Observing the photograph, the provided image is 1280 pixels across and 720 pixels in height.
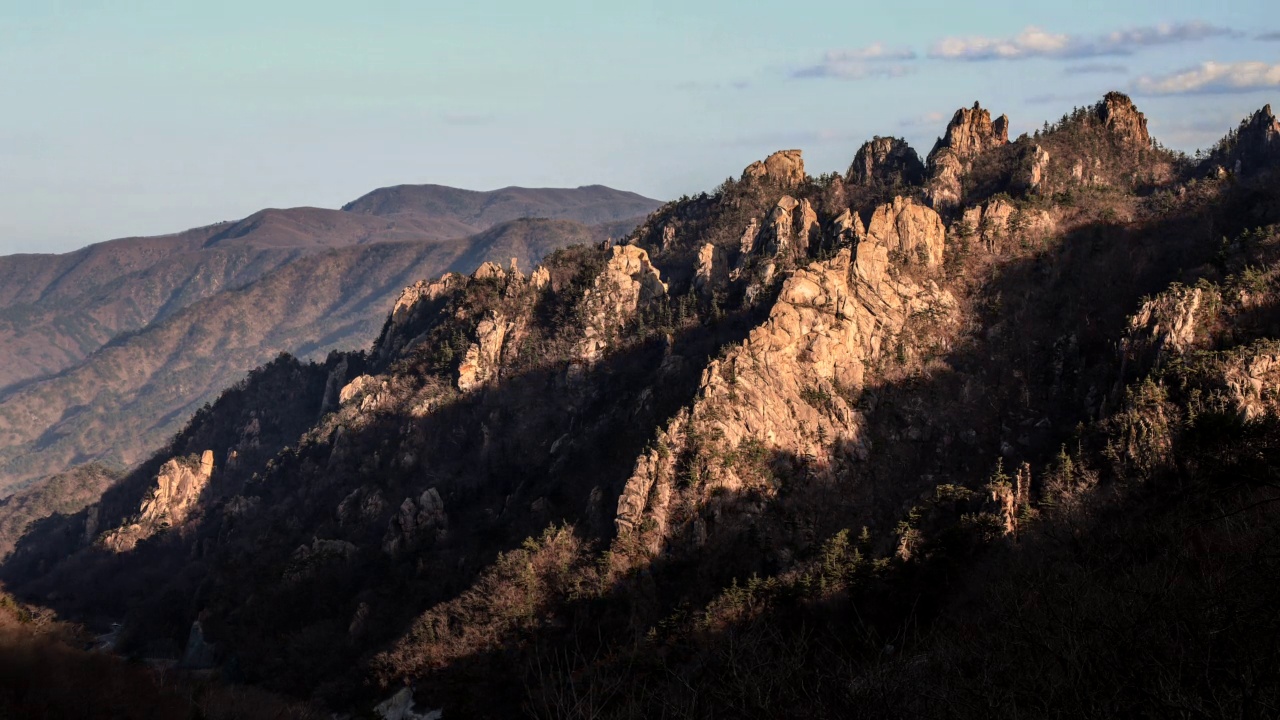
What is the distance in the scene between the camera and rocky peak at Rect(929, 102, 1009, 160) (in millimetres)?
134000

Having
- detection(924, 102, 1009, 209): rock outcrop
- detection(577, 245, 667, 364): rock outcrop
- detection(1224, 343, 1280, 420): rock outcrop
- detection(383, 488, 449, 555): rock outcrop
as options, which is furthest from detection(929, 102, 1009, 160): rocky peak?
detection(383, 488, 449, 555): rock outcrop

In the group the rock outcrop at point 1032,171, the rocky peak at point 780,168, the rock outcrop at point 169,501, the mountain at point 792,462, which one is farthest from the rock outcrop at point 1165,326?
the rock outcrop at point 169,501

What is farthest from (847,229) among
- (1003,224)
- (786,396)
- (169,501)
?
(169,501)

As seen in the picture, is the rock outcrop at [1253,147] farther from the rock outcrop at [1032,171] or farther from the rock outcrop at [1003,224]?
the rock outcrop at [1003,224]

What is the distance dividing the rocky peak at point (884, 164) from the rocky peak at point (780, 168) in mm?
7751

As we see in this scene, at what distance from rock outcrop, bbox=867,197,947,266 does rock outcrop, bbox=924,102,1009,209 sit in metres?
16.7

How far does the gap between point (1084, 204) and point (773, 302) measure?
38208 mm

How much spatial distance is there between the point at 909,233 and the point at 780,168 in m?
44.0

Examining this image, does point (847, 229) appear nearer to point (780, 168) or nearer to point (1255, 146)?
point (780, 168)

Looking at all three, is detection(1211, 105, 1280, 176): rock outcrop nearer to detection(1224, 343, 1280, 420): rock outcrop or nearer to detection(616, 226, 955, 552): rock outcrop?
detection(616, 226, 955, 552): rock outcrop

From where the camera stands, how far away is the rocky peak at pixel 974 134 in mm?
134000

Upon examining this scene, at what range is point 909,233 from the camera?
368 ft

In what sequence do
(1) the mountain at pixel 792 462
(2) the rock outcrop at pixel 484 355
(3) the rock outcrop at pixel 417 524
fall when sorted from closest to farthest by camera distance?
1. (1) the mountain at pixel 792 462
2. (3) the rock outcrop at pixel 417 524
3. (2) the rock outcrop at pixel 484 355

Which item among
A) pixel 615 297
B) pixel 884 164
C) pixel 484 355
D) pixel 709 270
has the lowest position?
pixel 484 355
